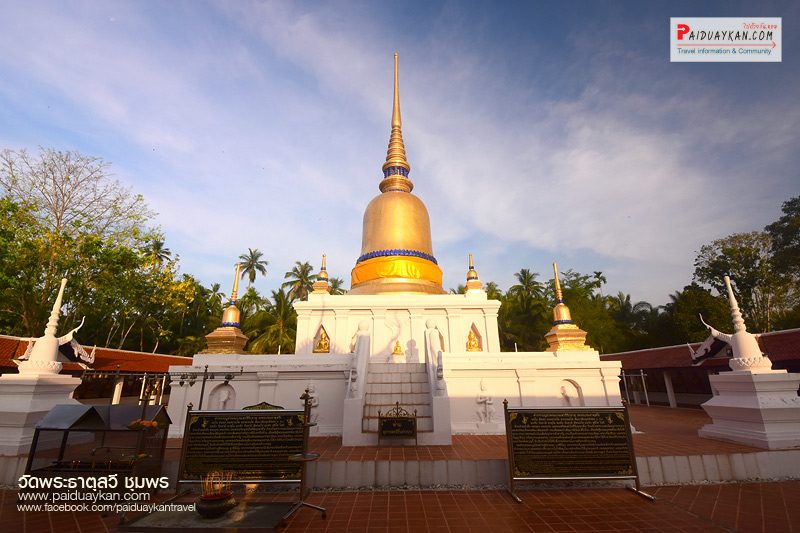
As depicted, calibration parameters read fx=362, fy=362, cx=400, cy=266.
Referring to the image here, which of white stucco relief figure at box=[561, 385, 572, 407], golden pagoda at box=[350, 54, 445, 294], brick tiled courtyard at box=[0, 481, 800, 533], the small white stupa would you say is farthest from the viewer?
golden pagoda at box=[350, 54, 445, 294]

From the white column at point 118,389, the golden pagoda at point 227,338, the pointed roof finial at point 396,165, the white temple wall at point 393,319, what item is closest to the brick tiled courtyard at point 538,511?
the golden pagoda at point 227,338

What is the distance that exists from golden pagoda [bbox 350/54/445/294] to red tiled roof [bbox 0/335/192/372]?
11055 mm

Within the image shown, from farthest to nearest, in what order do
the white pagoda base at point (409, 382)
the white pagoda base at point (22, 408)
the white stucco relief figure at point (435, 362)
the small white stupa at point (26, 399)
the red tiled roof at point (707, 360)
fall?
1. the red tiled roof at point (707, 360)
2. the white pagoda base at point (409, 382)
3. the white stucco relief figure at point (435, 362)
4. the white pagoda base at point (22, 408)
5. the small white stupa at point (26, 399)

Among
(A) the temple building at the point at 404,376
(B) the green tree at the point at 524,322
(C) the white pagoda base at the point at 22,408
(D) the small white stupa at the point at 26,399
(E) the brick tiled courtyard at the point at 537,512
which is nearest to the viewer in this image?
(E) the brick tiled courtyard at the point at 537,512

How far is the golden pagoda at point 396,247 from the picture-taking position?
60.9 ft

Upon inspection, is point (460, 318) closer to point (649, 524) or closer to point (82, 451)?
point (649, 524)

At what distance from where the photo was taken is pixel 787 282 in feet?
97.2

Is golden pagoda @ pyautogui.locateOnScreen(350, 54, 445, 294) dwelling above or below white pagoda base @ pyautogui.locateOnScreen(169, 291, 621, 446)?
above

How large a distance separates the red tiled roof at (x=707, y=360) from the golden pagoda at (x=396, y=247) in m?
11.9

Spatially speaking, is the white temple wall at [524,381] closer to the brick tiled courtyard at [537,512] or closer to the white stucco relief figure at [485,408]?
the white stucco relief figure at [485,408]

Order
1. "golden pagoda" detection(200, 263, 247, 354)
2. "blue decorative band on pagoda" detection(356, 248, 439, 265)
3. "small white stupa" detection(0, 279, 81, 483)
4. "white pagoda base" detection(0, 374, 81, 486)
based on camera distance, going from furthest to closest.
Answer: "blue decorative band on pagoda" detection(356, 248, 439, 265), "golden pagoda" detection(200, 263, 247, 354), "white pagoda base" detection(0, 374, 81, 486), "small white stupa" detection(0, 279, 81, 483)

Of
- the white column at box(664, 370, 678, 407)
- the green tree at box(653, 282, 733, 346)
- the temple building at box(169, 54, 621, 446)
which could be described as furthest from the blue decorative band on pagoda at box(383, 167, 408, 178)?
the green tree at box(653, 282, 733, 346)

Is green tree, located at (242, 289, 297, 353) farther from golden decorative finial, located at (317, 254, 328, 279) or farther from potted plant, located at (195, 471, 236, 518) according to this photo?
potted plant, located at (195, 471, 236, 518)

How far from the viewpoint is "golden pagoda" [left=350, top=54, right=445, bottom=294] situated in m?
18.6
